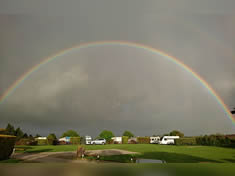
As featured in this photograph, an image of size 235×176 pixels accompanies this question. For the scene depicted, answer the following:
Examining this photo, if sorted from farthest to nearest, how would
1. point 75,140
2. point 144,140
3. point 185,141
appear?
point 144,140
point 75,140
point 185,141

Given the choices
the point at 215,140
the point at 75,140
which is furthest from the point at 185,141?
the point at 75,140

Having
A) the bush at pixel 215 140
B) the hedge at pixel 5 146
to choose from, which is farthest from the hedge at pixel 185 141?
the hedge at pixel 5 146

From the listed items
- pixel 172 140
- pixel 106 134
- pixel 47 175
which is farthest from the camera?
pixel 106 134

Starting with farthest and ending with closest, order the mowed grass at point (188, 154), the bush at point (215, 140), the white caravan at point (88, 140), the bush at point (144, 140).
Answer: the bush at point (144, 140)
the white caravan at point (88, 140)
the bush at point (215, 140)
the mowed grass at point (188, 154)

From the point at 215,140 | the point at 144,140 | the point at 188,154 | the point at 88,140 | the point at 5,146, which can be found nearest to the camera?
the point at 5,146

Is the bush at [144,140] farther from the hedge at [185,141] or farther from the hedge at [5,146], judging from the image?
the hedge at [5,146]

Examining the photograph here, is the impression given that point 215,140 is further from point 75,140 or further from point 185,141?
point 75,140

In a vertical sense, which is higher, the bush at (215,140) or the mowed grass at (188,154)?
the bush at (215,140)

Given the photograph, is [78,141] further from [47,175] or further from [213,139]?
[47,175]

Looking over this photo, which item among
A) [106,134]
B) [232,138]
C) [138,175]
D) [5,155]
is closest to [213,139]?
[232,138]

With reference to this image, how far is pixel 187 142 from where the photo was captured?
115 feet

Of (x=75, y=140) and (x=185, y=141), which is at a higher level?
(x=185, y=141)

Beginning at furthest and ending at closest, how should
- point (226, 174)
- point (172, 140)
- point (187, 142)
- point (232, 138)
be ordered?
point (172, 140), point (187, 142), point (232, 138), point (226, 174)

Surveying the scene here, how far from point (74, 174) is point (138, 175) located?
127 inches
